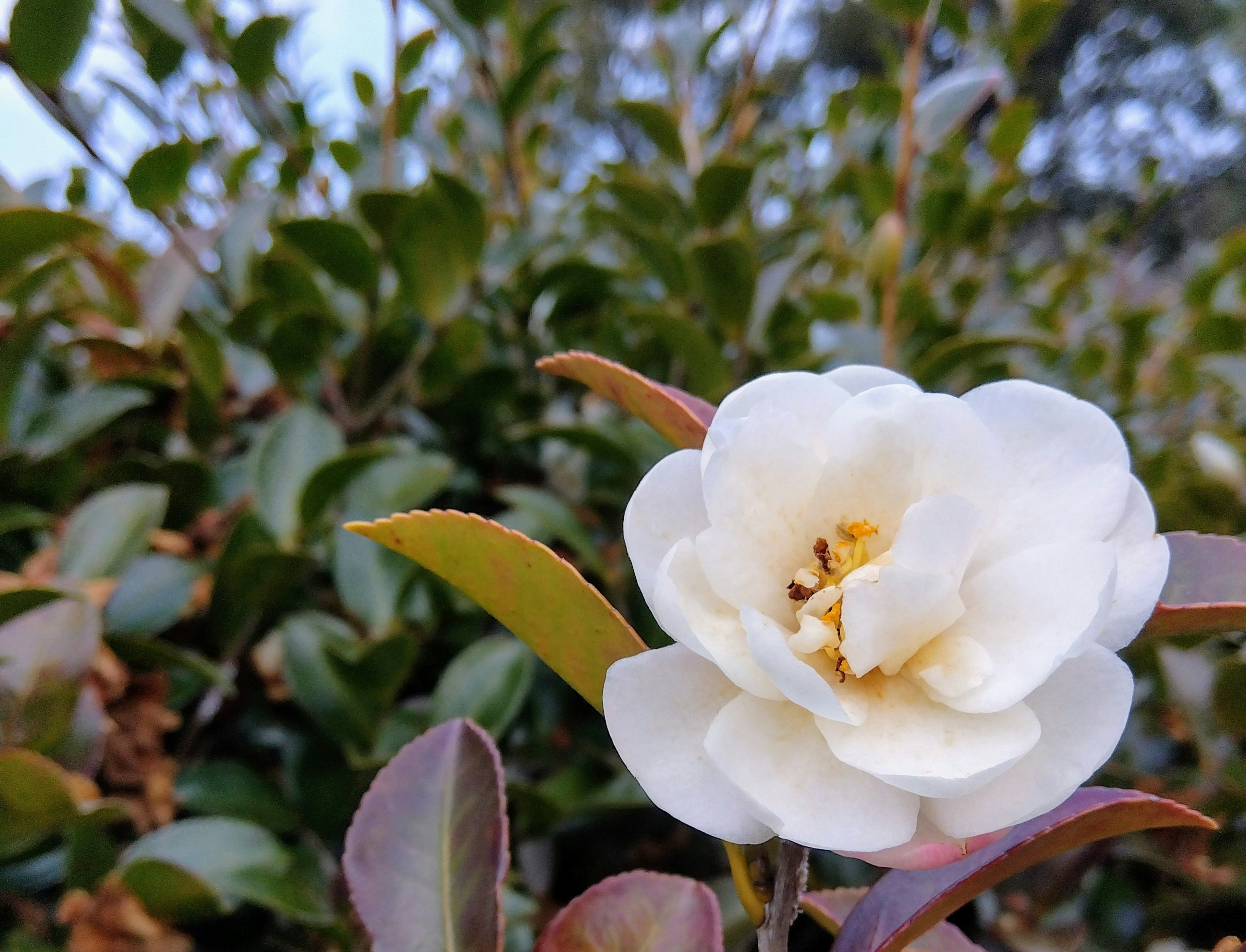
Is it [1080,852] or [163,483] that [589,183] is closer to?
[163,483]

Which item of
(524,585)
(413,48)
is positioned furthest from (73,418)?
(524,585)

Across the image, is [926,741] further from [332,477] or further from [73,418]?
[73,418]

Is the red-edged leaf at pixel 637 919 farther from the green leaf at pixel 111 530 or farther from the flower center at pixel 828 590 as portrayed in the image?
the green leaf at pixel 111 530

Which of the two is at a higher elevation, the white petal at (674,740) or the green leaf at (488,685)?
the white petal at (674,740)

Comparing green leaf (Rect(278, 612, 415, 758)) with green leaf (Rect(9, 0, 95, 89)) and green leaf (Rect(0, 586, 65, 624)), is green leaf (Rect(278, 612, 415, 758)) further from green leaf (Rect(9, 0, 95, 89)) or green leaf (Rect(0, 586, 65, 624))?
green leaf (Rect(9, 0, 95, 89))

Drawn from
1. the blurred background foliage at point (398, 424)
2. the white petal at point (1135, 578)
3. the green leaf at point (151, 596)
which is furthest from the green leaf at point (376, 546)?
the white petal at point (1135, 578)

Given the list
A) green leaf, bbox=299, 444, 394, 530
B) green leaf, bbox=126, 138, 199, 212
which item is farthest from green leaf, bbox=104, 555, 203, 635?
green leaf, bbox=126, 138, 199, 212
